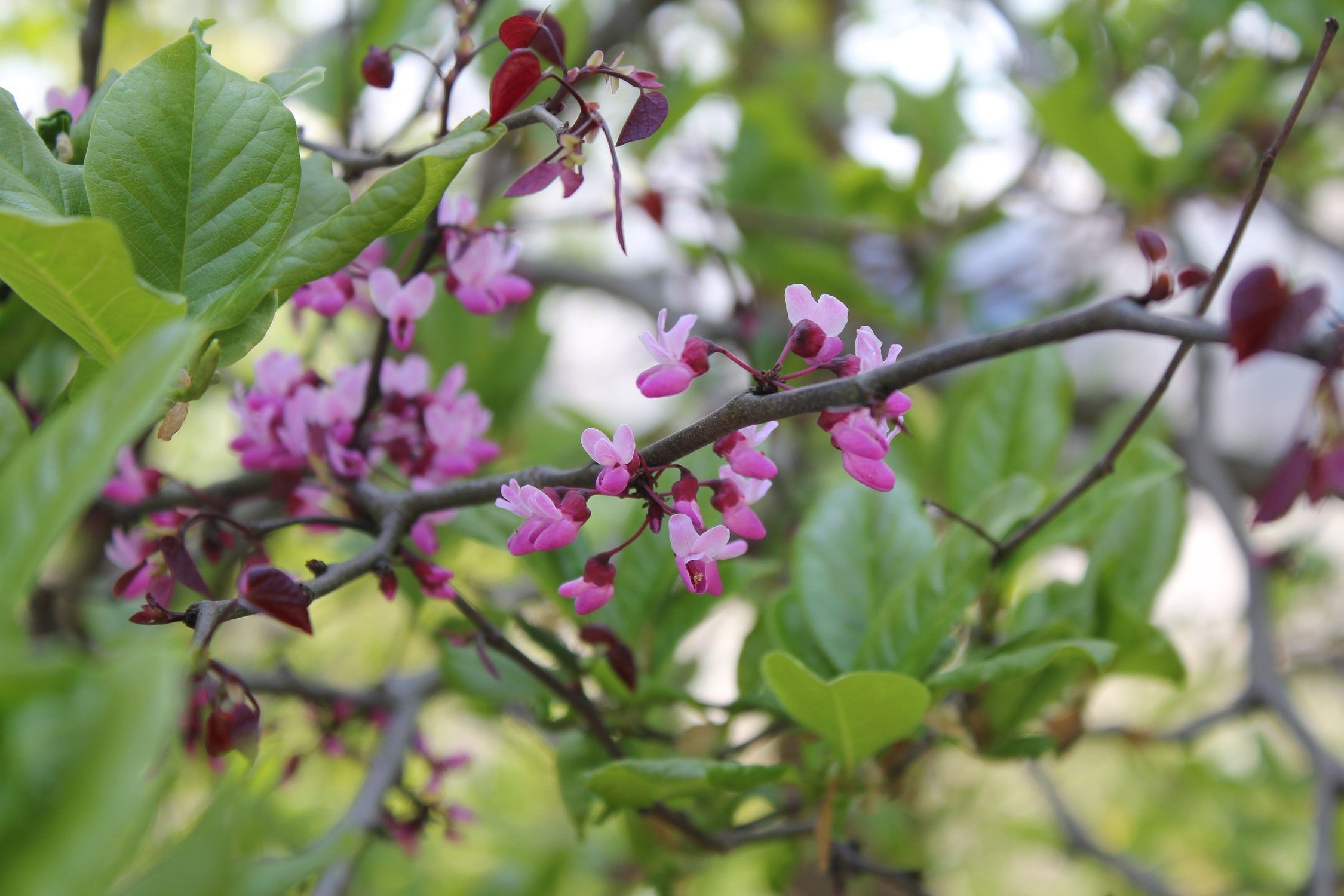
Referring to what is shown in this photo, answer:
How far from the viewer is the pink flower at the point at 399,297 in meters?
0.53

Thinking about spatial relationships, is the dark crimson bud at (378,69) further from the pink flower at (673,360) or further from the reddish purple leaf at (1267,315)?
the reddish purple leaf at (1267,315)

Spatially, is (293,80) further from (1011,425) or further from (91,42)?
(1011,425)

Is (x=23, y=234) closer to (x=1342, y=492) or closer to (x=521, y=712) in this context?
(x=1342, y=492)

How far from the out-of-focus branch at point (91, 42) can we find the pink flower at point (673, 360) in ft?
1.71

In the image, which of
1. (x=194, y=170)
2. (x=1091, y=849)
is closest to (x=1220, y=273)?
(x=194, y=170)

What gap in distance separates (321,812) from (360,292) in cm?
110

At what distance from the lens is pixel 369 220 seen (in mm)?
407

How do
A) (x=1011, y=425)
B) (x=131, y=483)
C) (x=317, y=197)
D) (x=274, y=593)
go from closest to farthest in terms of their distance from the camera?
(x=274, y=593), (x=317, y=197), (x=131, y=483), (x=1011, y=425)

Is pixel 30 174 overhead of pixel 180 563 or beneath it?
overhead

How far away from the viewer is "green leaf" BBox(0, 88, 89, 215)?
16.7 inches

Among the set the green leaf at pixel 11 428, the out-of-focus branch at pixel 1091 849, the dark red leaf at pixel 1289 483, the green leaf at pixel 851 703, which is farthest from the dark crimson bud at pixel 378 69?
the out-of-focus branch at pixel 1091 849

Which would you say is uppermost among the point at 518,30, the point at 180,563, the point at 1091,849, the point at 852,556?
the point at 518,30

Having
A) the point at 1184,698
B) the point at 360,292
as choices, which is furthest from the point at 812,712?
the point at 1184,698

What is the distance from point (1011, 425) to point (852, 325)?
2.41 ft
